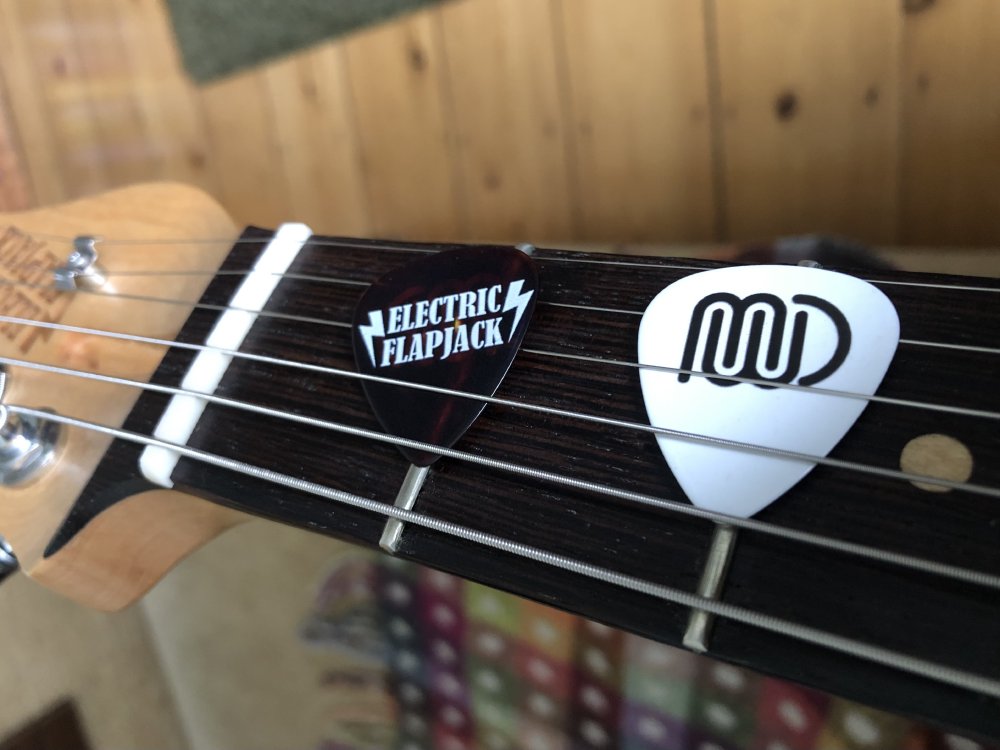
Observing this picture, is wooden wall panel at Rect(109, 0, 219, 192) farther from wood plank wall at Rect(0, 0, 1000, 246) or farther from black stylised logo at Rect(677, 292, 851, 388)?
black stylised logo at Rect(677, 292, 851, 388)

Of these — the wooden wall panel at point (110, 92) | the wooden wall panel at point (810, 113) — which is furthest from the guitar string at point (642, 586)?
the wooden wall panel at point (110, 92)

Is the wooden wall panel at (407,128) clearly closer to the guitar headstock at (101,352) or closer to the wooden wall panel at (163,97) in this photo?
the wooden wall panel at (163,97)

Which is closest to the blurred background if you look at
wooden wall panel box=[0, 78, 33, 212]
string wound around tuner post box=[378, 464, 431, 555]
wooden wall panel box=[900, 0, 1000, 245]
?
wooden wall panel box=[900, 0, 1000, 245]

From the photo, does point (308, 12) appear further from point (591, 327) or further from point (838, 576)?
point (838, 576)

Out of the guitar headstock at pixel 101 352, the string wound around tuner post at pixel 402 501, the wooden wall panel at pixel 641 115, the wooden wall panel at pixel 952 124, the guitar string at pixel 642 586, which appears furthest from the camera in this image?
the wooden wall panel at pixel 641 115

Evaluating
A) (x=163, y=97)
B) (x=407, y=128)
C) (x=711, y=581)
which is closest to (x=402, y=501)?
(x=711, y=581)

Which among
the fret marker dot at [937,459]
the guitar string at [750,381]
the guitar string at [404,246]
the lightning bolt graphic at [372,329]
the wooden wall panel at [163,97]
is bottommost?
the fret marker dot at [937,459]

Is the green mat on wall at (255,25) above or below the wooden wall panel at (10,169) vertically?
above
